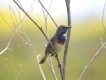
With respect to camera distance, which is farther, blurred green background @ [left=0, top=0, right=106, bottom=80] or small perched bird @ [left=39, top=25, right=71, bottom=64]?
blurred green background @ [left=0, top=0, right=106, bottom=80]

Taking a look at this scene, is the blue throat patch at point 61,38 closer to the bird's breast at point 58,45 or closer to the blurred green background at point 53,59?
the bird's breast at point 58,45

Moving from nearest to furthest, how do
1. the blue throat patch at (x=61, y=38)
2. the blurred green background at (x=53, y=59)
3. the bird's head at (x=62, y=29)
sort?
the bird's head at (x=62, y=29)
the blue throat patch at (x=61, y=38)
the blurred green background at (x=53, y=59)

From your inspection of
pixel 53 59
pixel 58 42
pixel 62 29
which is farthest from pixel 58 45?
pixel 53 59

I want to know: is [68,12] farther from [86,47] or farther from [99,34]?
[99,34]

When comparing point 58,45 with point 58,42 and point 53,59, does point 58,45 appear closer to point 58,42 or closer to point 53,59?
point 58,42

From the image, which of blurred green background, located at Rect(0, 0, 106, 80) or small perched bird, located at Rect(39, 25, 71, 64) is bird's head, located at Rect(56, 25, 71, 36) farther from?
blurred green background, located at Rect(0, 0, 106, 80)

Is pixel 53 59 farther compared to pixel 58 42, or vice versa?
pixel 53 59

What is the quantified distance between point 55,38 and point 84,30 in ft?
31.8

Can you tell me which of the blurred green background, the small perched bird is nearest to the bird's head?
the small perched bird

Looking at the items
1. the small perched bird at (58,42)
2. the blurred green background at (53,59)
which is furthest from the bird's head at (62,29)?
the blurred green background at (53,59)

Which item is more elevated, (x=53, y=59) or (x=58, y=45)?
(x=58, y=45)

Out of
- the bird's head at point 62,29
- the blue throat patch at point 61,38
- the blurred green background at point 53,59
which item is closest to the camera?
the bird's head at point 62,29

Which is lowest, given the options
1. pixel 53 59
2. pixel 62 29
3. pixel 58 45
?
pixel 53 59

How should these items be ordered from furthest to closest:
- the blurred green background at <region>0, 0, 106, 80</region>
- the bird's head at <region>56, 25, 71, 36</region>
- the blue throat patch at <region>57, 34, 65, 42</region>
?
the blurred green background at <region>0, 0, 106, 80</region> → the blue throat patch at <region>57, 34, 65, 42</region> → the bird's head at <region>56, 25, 71, 36</region>
